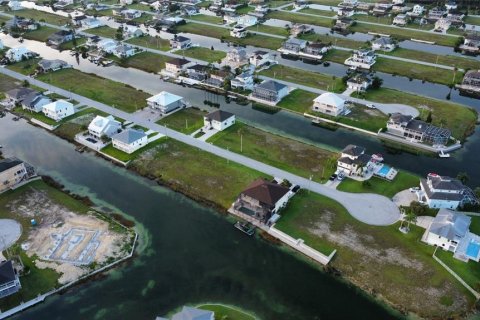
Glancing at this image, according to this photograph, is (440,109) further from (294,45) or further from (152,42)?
(152,42)

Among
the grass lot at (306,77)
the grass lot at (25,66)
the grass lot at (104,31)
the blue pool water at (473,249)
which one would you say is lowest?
the grass lot at (25,66)

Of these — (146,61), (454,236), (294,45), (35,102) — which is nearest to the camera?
(454,236)

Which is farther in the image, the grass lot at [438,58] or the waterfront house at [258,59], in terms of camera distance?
the waterfront house at [258,59]

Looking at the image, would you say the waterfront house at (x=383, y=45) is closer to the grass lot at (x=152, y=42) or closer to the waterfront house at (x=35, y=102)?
the grass lot at (x=152, y=42)

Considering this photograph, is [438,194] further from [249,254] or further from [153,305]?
[153,305]

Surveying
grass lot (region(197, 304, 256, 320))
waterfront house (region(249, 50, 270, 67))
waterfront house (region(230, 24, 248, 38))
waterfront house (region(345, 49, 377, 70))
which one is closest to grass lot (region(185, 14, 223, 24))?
waterfront house (region(230, 24, 248, 38))

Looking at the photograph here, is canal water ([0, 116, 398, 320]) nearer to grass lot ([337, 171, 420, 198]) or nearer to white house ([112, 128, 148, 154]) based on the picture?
white house ([112, 128, 148, 154])

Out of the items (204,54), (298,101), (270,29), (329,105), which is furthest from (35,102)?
(270,29)

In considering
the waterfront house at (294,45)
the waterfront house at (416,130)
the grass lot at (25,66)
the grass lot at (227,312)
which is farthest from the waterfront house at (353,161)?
the grass lot at (25,66)
